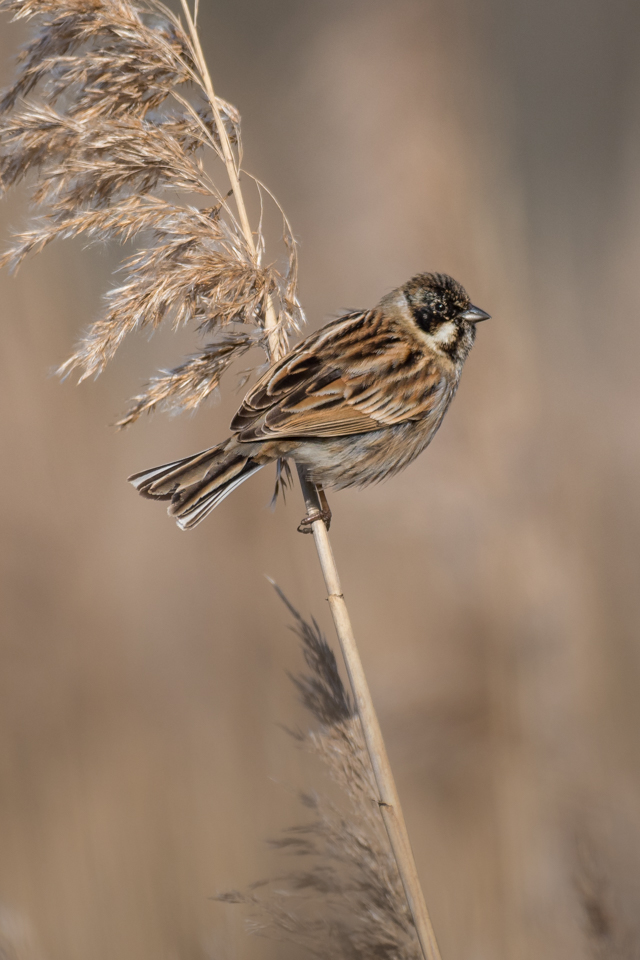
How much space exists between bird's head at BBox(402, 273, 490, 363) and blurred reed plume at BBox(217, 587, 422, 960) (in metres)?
1.11

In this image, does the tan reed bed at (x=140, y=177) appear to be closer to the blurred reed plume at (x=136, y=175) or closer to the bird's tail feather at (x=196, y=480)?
the blurred reed plume at (x=136, y=175)

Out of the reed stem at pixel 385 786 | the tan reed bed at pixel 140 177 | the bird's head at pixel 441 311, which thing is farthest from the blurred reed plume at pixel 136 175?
the bird's head at pixel 441 311

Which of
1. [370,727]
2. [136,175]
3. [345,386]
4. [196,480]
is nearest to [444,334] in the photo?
[345,386]

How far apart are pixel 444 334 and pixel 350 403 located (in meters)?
0.46

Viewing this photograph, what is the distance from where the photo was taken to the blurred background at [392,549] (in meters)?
2.57

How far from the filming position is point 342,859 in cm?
166

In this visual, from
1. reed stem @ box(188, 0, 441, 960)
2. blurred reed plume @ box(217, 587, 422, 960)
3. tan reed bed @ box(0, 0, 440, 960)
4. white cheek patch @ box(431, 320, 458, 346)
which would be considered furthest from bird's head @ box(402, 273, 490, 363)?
blurred reed plume @ box(217, 587, 422, 960)

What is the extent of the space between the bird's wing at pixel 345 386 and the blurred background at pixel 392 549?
3.07 ft

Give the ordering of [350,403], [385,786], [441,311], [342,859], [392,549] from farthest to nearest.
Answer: [392,549] < [441,311] < [350,403] < [342,859] < [385,786]

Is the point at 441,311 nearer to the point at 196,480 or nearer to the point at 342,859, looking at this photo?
the point at 196,480

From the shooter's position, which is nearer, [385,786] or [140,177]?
[385,786]

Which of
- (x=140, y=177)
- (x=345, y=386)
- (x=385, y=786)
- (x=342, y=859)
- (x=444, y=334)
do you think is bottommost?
(x=342, y=859)

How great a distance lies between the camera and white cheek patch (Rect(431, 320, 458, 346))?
2533mm

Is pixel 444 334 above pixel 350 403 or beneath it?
above
